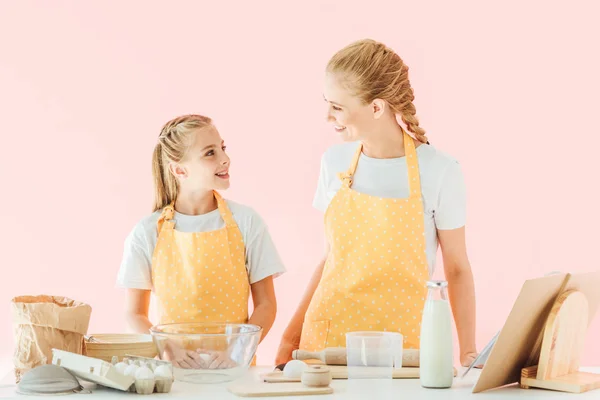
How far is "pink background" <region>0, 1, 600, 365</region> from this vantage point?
344 cm

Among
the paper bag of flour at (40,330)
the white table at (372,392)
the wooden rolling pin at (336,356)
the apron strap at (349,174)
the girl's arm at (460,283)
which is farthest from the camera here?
the apron strap at (349,174)

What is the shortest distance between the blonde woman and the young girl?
18 cm

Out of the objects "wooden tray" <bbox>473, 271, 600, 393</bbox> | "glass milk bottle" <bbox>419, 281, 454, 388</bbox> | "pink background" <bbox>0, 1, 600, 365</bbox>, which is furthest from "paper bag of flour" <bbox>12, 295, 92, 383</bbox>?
"pink background" <bbox>0, 1, 600, 365</bbox>

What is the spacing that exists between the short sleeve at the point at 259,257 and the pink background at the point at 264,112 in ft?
3.23

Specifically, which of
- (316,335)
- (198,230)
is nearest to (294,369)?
(316,335)

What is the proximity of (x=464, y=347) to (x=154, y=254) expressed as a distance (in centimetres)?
85

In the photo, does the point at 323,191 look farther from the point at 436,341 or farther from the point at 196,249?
the point at 436,341

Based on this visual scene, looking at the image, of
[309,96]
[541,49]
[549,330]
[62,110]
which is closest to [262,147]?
[309,96]

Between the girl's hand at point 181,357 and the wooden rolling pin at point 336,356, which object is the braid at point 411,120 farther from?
the girl's hand at point 181,357

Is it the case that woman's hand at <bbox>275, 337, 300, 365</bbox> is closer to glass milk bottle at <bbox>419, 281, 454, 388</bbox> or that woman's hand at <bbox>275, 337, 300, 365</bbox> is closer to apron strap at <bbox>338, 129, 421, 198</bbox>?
apron strap at <bbox>338, 129, 421, 198</bbox>

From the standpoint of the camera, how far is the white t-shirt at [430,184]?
91.0 inches

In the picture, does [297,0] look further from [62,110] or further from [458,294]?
[458,294]

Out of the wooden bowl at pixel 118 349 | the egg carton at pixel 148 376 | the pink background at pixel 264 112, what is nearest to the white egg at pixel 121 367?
the egg carton at pixel 148 376

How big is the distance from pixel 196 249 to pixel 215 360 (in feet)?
2.50
